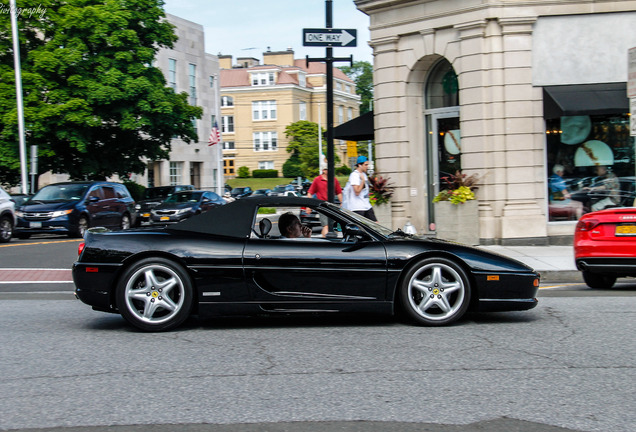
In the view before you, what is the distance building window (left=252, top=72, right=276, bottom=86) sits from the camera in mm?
91875

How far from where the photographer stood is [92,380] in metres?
5.33

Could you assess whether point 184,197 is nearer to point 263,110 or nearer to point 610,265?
point 610,265

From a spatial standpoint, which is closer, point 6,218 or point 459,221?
point 459,221

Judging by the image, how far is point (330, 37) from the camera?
41.1 ft

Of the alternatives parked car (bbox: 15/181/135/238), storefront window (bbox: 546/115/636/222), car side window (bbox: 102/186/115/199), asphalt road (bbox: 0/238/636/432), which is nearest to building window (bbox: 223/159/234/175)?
parked car (bbox: 15/181/135/238)

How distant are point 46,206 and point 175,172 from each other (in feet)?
113

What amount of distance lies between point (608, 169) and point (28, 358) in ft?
43.8

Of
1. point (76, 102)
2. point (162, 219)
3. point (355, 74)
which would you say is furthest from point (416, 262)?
point (355, 74)

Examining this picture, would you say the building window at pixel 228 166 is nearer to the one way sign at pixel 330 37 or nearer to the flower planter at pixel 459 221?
the flower planter at pixel 459 221

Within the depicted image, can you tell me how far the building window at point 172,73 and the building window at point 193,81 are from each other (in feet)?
6.81

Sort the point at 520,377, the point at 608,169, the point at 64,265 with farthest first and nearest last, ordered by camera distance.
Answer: the point at 608,169
the point at 64,265
the point at 520,377

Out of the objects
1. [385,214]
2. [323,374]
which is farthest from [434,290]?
[385,214]

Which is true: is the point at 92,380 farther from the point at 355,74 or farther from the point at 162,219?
the point at 355,74

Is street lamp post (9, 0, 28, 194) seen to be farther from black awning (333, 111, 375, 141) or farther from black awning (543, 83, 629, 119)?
black awning (543, 83, 629, 119)
